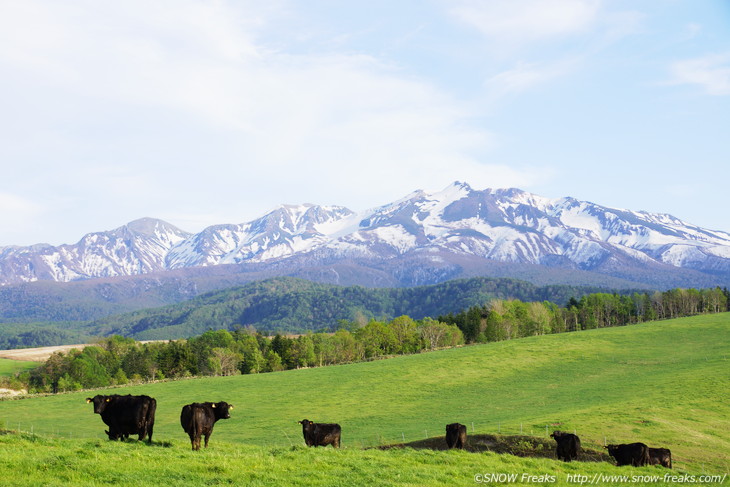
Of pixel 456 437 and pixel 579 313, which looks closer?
pixel 456 437

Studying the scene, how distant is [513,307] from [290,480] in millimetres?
150586

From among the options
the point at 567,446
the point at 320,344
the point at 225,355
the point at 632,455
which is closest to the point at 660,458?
the point at 632,455

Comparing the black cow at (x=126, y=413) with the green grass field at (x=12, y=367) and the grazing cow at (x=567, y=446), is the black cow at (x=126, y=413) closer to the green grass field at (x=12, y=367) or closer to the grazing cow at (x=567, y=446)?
the grazing cow at (x=567, y=446)

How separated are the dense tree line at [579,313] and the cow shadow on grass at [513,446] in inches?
4489

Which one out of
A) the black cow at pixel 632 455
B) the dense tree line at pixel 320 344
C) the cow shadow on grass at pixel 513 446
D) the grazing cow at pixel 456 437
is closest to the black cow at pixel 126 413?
the cow shadow on grass at pixel 513 446

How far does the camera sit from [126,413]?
24953 millimetres

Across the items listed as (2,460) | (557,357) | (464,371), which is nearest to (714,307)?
(557,357)

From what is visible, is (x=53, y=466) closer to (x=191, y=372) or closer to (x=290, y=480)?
(x=290, y=480)

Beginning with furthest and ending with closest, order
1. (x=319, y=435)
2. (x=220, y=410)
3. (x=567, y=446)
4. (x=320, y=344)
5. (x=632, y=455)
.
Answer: (x=320, y=344) → (x=319, y=435) → (x=567, y=446) → (x=632, y=455) → (x=220, y=410)

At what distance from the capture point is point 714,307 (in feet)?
562

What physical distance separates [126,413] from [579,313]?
567ft

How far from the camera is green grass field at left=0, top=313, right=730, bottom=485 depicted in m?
20.9

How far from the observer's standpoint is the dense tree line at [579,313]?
503 feet

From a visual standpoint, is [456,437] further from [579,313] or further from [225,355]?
[579,313]
